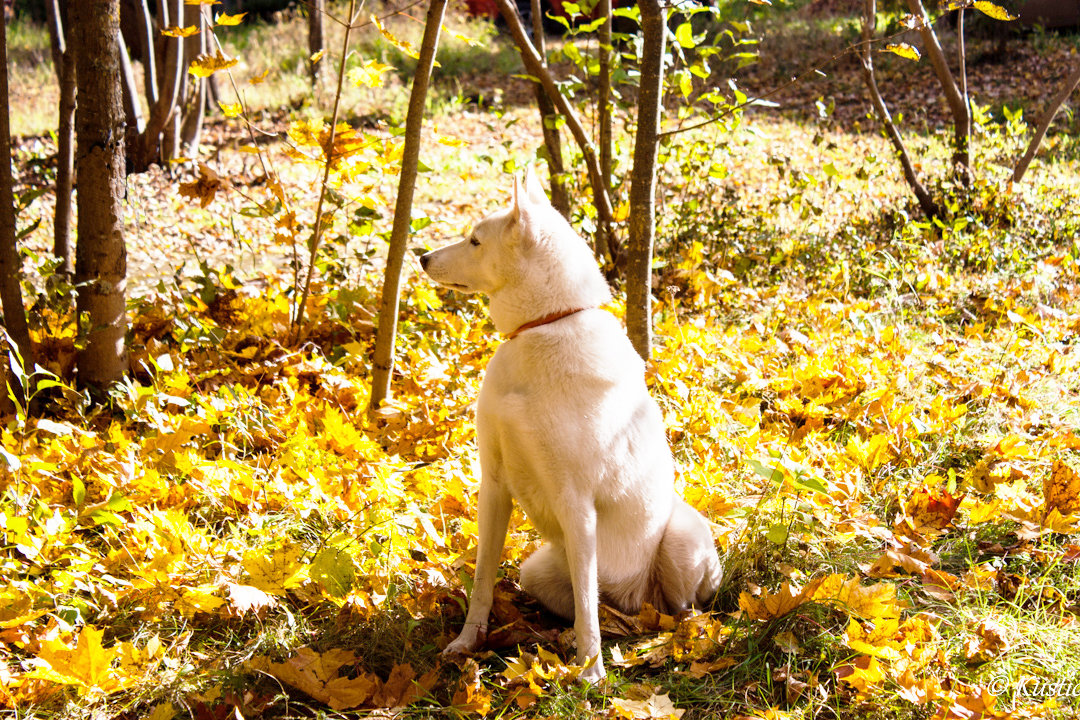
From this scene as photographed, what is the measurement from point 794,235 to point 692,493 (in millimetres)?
4077

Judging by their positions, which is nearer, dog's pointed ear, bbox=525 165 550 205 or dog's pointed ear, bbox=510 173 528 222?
dog's pointed ear, bbox=510 173 528 222

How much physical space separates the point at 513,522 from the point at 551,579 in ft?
2.07

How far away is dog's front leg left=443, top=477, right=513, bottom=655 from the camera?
2525 mm

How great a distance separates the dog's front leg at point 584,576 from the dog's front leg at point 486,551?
0.28 m

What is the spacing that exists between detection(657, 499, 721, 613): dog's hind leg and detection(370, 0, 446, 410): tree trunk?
5.35 feet

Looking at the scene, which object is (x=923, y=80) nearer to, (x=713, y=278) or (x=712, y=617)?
(x=713, y=278)

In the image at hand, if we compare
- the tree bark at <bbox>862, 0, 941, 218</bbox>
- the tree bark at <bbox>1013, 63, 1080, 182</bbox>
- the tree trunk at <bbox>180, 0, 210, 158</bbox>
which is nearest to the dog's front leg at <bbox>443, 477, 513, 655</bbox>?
the tree bark at <bbox>862, 0, 941, 218</bbox>

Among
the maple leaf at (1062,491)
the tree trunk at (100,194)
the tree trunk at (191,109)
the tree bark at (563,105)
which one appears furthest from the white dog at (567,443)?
the tree trunk at (191,109)

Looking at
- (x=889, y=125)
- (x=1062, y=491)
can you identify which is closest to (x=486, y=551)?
(x=1062, y=491)

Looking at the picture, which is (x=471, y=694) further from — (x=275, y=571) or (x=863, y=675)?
(x=863, y=675)

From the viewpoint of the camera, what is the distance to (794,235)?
6629 millimetres

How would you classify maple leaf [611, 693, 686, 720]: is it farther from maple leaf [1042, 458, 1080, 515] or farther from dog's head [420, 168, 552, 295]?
maple leaf [1042, 458, 1080, 515]

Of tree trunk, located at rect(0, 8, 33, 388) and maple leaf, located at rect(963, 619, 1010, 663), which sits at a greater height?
tree trunk, located at rect(0, 8, 33, 388)

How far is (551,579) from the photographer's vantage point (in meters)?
2.64
